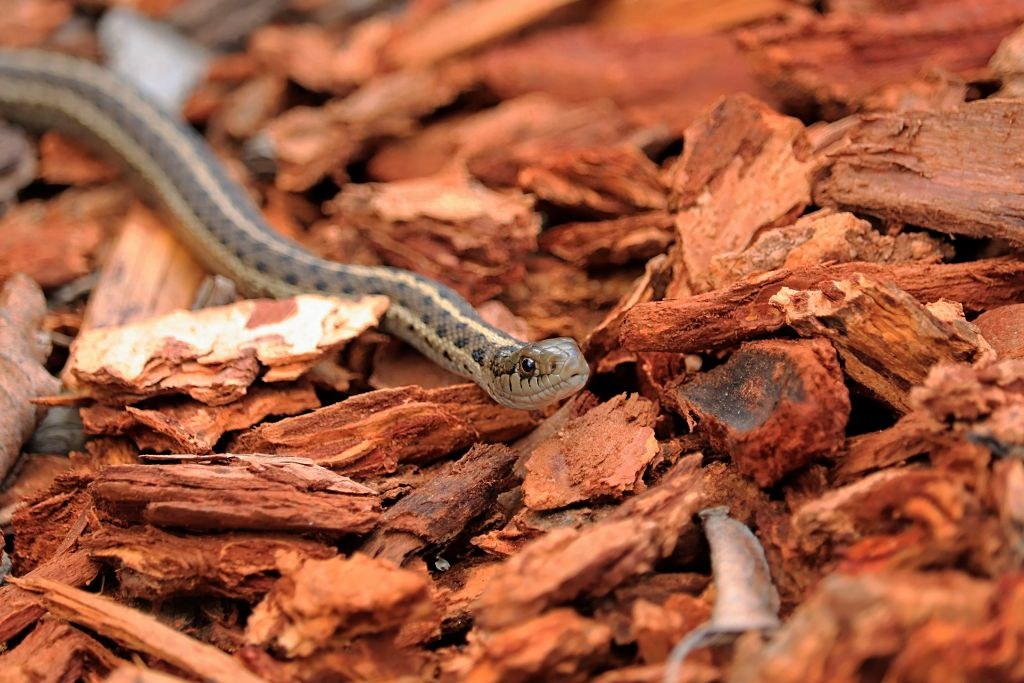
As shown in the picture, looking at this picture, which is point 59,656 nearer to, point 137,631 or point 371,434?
point 137,631

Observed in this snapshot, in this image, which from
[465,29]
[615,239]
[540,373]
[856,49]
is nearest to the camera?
[540,373]

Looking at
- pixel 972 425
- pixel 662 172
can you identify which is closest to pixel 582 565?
pixel 972 425

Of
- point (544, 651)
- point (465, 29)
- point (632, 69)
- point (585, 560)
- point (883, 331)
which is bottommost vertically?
point (544, 651)

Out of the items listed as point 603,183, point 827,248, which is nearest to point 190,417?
point 603,183

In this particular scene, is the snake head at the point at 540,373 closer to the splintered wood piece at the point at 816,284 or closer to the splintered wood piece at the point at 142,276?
the splintered wood piece at the point at 816,284

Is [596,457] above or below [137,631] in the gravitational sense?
above

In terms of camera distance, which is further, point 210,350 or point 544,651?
point 210,350

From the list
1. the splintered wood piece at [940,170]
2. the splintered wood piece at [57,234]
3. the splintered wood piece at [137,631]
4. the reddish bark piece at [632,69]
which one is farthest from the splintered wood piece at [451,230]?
the splintered wood piece at [137,631]
